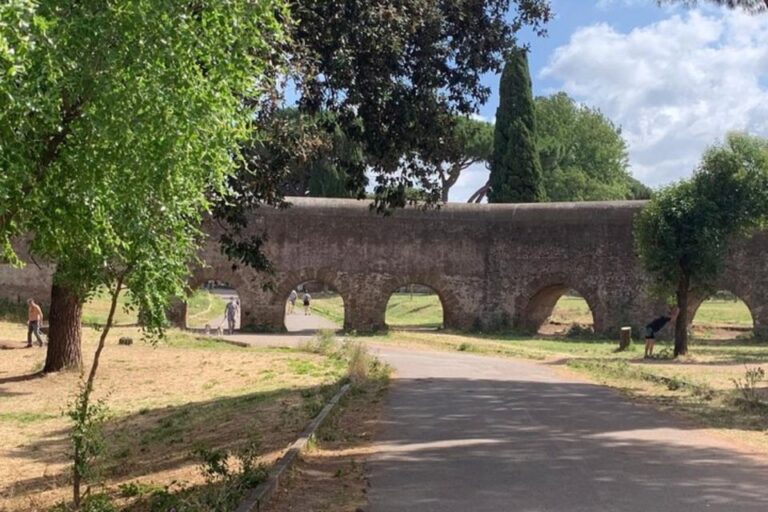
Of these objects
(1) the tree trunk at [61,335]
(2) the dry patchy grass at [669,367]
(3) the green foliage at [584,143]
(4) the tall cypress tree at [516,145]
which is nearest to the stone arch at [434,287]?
(2) the dry patchy grass at [669,367]

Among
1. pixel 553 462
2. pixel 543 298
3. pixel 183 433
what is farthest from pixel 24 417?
pixel 543 298

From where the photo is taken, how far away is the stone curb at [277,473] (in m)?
6.45

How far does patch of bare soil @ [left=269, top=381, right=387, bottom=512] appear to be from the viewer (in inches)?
275

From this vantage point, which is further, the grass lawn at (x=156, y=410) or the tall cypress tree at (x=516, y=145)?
the tall cypress tree at (x=516, y=145)

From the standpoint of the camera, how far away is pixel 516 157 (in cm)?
4750

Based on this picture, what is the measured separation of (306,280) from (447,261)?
5.78 m

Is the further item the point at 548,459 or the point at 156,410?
the point at 156,410

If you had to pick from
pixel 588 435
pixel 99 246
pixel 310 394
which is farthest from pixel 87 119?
pixel 310 394

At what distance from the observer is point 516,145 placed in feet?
156

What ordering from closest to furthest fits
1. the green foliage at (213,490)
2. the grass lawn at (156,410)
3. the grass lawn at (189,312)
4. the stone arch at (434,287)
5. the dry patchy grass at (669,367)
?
the green foliage at (213,490), the grass lawn at (156,410), the dry patchy grass at (669,367), the grass lawn at (189,312), the stone arch at (434,287)

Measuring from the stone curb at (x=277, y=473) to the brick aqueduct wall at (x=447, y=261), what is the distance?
2279cm

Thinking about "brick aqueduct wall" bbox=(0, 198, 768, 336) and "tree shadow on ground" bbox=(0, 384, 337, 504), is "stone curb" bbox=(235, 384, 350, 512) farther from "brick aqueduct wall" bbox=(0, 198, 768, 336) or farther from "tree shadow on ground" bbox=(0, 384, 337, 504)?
"brick aqueduct wall" bbox=(0, 198, 768, 336)

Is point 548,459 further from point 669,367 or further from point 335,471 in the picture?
point 669,367

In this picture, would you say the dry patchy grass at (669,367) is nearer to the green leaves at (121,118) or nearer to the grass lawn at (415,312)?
the green leaves at (121,118)
